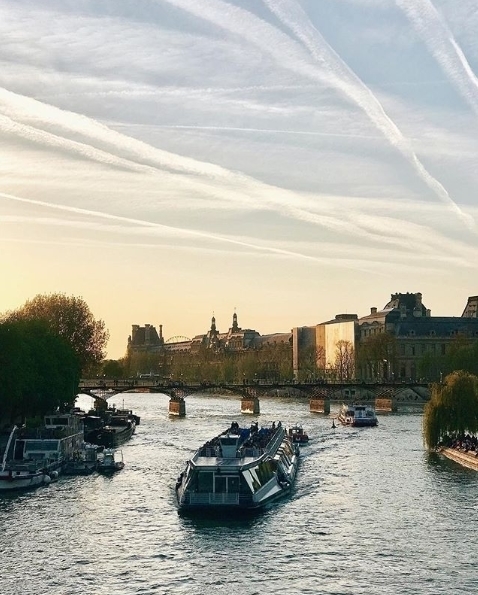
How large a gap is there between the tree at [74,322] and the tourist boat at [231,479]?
6295cm

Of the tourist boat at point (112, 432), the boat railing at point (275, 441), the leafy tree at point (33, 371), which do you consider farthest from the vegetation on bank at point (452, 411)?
the leafy tree at point (33, 371)

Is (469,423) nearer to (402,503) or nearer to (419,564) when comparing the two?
(402,503)

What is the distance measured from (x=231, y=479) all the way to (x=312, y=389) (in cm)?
10801

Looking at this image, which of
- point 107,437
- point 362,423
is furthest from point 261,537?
point 362,423

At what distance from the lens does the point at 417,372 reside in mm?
191500

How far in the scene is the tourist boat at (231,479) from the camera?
54.5 meters

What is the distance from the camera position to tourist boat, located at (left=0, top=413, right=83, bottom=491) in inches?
2474

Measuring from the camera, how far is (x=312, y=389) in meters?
163

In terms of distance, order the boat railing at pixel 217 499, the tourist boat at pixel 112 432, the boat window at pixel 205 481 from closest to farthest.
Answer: the boat railing at pixel 217 499
the boat window at pixel 205 481
the tourist boat at pixel 112 432

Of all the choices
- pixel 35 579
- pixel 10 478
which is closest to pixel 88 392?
pixel 10 478

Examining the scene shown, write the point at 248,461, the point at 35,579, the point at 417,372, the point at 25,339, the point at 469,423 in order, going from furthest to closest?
the point at 417,372 → the point at 25,339 → the point at 469,423 → the point at 248,461 → the point at 35,579

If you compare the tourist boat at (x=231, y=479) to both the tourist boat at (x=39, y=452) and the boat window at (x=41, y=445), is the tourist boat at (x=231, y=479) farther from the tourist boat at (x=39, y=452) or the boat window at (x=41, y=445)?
the boat window at (x=41, y=445)

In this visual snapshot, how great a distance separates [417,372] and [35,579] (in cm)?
15545

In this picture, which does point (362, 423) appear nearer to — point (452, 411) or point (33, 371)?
point (452, 411)
